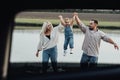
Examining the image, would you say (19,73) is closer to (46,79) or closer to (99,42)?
(46,79)

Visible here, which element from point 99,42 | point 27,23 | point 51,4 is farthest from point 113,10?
point 99,42

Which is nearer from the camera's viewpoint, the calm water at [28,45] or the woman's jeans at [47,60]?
the calm water at [28,45]

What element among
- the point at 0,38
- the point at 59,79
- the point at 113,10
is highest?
the point at 113,10

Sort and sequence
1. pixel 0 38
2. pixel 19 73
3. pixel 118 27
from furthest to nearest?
pixel 118 27, pixel 19 73, pixel 0 38

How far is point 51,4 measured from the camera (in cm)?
126

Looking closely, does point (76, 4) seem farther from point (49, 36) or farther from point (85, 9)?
point (49, 36)

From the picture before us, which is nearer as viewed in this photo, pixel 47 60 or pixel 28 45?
pixel 28 45

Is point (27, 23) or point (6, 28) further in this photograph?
point (27, 23)

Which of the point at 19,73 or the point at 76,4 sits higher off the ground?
the point at 76,4

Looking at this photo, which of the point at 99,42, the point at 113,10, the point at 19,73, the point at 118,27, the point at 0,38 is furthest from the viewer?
the point at 99,42

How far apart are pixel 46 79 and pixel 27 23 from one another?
1.78ft

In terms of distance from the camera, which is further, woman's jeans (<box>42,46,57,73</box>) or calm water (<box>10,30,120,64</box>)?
woman's jeans (<box>42,46,57,73</box>)

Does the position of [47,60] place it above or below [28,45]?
below

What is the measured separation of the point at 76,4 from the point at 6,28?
0.86ft
